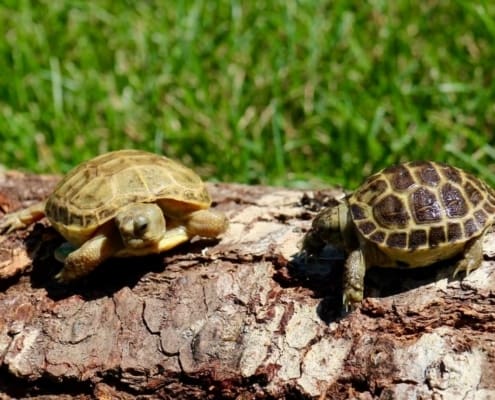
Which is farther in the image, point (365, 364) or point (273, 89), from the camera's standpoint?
point (273, 89)

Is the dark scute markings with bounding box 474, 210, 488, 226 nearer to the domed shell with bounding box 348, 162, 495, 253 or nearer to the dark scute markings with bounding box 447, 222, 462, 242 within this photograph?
the domed shell with bounding box 348, 162, 495, 253

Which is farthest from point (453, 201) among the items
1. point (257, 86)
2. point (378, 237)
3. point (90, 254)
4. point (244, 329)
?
point (257, 86)

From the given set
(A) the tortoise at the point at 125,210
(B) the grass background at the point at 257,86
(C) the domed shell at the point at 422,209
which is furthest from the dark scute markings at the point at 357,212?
(B) the grass background at the point at 257,86

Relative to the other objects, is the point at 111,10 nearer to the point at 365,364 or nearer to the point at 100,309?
the point at 100,309

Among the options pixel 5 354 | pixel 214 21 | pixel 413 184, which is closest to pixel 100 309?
pixel 5 354

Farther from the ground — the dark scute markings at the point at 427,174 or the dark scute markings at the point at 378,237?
the dark scute markings at the point at 427,174

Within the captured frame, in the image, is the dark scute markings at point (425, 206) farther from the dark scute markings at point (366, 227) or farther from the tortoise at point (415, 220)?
the dark scute markings at point (366, 227)
